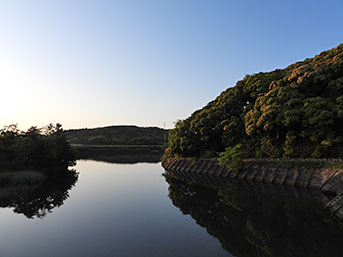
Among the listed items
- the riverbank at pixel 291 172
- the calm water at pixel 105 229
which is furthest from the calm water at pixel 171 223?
the riverbank at pixel 291 172

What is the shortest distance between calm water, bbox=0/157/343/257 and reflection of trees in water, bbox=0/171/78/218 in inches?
3.5

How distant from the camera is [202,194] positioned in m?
25.7

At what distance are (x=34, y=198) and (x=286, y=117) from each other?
3162 cm

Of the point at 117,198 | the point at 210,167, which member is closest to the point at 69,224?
the point at 117,198

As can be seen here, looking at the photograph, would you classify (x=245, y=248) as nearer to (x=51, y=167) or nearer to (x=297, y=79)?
(x=297, y=79)

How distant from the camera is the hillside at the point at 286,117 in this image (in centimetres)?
2803

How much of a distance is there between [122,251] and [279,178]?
78.8 feet

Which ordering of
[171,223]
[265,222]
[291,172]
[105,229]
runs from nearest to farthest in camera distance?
[105,229], [265,222], [171,223], [291,172]

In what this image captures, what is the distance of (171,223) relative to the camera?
16.8m

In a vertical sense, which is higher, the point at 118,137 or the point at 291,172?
the point at 118,137

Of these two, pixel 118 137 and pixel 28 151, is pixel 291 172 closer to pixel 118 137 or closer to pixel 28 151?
pixel 28 151

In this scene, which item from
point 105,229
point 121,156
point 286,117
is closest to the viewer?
point 105,229

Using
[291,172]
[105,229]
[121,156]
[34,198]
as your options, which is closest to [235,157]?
[291,172]

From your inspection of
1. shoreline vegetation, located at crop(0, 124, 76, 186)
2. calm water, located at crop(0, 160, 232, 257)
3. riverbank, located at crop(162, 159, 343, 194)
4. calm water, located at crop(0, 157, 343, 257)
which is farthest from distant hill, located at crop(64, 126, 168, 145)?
calm water, located at crop(0, 160, 232, 257)
